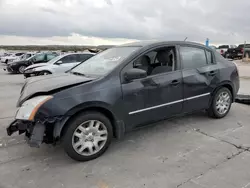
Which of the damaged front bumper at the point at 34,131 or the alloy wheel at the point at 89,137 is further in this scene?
the alloy wheel at the point at 89,137

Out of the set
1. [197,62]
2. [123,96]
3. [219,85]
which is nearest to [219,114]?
[219,85]

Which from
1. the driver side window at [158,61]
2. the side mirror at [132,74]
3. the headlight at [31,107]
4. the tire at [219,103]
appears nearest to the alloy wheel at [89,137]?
the headlight at [31,107]

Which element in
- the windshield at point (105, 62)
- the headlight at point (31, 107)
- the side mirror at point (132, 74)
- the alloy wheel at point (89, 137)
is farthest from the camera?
the windshield at point (105, 62)

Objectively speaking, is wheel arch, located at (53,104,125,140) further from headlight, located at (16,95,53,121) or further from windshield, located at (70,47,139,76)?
windshield, located at (70,47,139,76)

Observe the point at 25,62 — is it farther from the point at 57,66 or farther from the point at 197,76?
the point at 197,76

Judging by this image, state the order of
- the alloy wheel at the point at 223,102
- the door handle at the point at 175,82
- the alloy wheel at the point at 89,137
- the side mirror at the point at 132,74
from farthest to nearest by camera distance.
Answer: the alloy wheel at the point at 223,102, the door handle at the point at 175,82, the side mirror at the point at 132,74, the alloy wheel at the point at 89,137

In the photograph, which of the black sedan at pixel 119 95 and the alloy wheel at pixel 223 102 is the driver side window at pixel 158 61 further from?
the alloy wheel at pixel 223 102

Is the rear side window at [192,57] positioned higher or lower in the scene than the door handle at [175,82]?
higher

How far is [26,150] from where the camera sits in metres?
3.53

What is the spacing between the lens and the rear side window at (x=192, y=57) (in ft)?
13.3

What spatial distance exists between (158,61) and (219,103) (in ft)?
5.25

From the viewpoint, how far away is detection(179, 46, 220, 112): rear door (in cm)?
401

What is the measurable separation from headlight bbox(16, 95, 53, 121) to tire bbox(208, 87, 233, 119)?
10.4 feet

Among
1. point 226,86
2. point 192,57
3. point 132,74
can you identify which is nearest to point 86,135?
point 132,74
